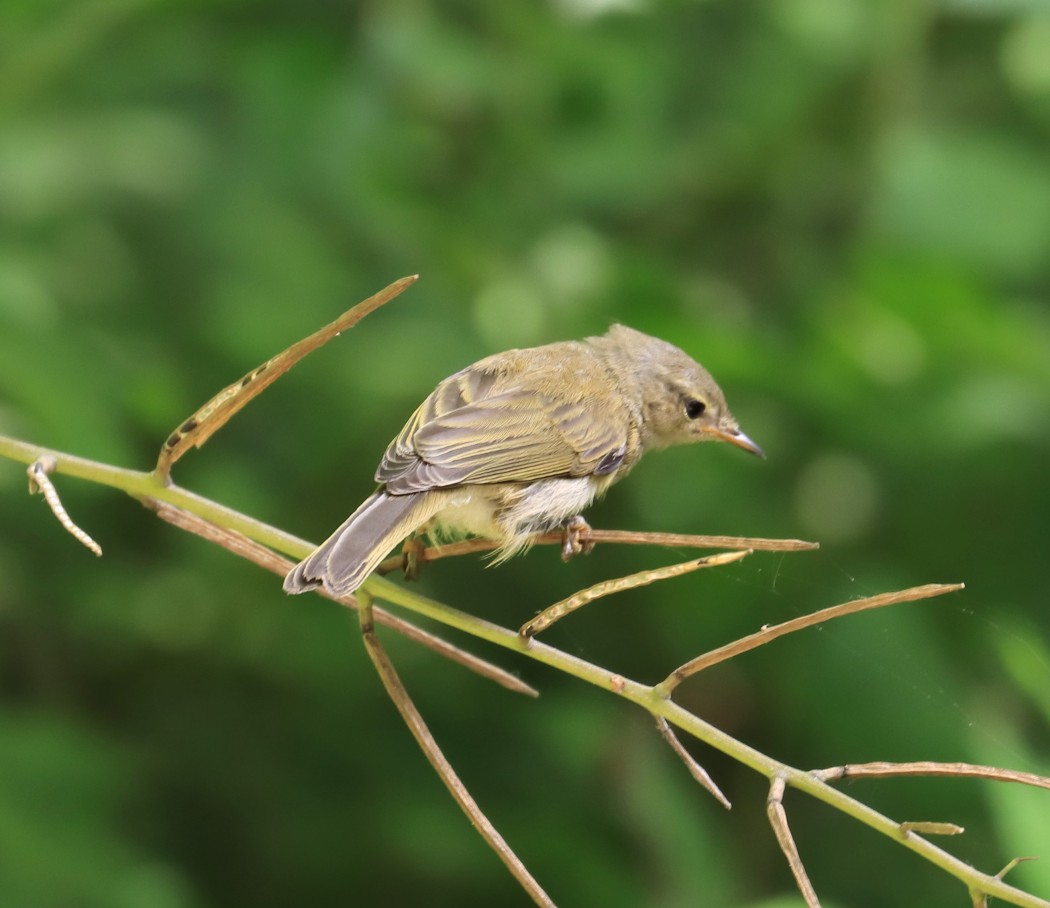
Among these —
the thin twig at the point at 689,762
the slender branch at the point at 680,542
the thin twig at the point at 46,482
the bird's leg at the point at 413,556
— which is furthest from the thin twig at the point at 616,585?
the bird's leg at the point at 413,556

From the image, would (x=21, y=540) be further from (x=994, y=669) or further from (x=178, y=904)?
(x=994, y=669)

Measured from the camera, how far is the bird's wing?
309 centimetres

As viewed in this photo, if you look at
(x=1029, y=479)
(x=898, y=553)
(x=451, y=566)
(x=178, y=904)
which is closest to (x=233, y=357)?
(x=451, y=566)

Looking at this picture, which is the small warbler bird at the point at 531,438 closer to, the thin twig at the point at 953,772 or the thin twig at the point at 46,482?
the thin twig at the point at 46,482

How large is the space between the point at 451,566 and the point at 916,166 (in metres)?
1.95

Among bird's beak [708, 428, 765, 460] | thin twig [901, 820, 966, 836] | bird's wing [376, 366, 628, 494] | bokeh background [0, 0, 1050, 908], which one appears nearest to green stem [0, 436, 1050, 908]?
thin twig [901, 820, 966, 836]

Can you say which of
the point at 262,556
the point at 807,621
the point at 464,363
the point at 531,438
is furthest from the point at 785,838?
the point at 464,363

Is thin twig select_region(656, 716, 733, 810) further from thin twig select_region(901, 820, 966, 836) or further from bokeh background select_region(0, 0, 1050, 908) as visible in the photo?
bokeh background select_region(0, 0, 1050, 908)

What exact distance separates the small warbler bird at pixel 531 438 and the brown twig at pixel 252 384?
0.31m

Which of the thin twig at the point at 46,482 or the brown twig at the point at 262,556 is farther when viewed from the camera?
the brown twig at the point at 262,556

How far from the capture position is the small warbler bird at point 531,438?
2.92 m

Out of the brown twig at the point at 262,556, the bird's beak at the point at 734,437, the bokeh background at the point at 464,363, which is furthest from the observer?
the bokeh background at the point at 464,363

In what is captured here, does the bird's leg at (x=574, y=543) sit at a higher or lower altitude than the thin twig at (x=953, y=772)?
lower

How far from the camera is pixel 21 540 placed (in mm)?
4414
